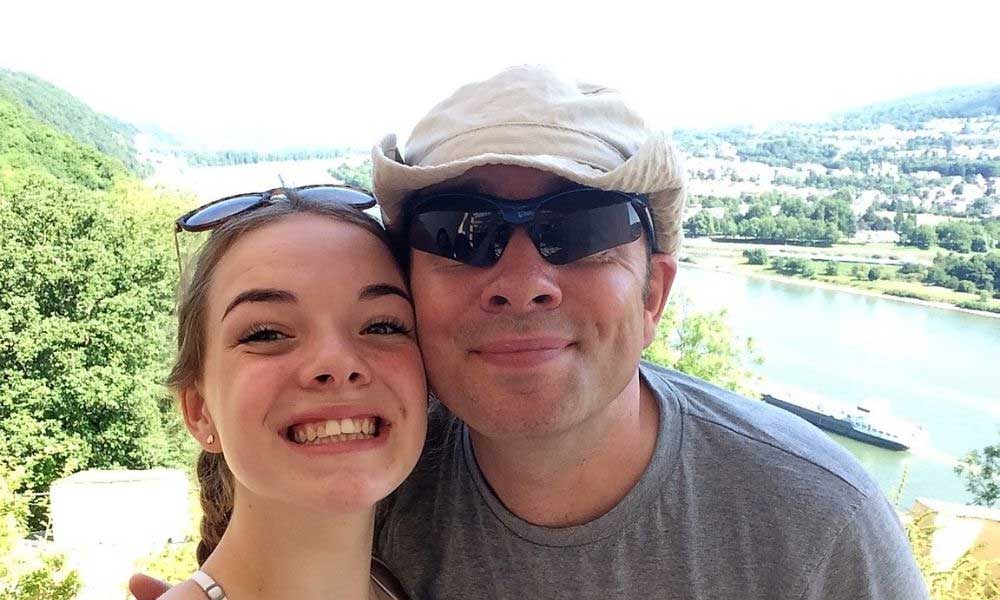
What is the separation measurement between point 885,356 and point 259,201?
8.87m

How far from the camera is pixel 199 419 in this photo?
3.91ft

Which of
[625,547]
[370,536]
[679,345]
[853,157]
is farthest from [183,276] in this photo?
[679,345]

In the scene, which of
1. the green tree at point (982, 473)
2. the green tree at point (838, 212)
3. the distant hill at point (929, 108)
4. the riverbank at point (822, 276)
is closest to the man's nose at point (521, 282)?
the riverbank at point (822, 276)

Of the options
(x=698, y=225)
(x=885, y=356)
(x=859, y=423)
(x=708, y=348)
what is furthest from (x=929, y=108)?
(x=698, y=225)

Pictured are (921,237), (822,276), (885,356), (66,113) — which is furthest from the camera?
(66,113)

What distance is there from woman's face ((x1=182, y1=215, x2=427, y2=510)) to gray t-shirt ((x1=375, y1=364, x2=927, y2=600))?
27 cm

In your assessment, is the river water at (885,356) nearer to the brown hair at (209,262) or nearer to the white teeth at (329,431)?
the brown hair at (209,262)

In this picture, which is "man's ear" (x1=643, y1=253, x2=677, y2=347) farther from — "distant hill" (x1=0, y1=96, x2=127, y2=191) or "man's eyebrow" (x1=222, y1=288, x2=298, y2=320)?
"distant hill" (x1=0, y1=96, x2=127, y2=191)

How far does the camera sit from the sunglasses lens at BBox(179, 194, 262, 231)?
1243mm

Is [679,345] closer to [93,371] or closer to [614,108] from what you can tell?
[614,108]

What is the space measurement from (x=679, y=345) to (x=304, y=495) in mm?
7826

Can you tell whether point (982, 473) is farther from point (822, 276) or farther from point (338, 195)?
point (338, 195)

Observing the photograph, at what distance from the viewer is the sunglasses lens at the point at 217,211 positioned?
4.08 ft

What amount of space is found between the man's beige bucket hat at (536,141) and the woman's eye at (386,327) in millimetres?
200
